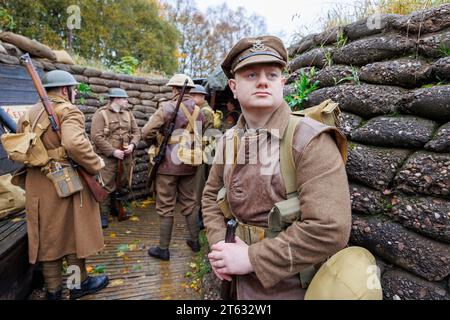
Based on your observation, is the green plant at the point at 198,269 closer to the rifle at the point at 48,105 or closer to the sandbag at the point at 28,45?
the rifle at the point at 48,105

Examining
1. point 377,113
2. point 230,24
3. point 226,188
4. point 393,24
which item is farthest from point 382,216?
point 230,24

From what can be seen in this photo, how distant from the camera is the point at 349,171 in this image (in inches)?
79.0

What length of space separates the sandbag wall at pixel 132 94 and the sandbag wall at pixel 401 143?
523cm

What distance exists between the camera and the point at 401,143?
6.02ft

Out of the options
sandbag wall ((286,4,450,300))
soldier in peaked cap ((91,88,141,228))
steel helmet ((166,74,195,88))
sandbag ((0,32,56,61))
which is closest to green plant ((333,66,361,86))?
sandbag wall ((286,4,450,300))

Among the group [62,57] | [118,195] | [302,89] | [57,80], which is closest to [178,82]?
[57,80]

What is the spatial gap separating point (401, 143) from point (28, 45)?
19.3 ft

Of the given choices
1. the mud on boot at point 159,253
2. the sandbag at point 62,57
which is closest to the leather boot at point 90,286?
the mud on boot at point 159,253

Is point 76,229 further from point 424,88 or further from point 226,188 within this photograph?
point 424,88

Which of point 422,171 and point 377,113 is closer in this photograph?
point 422,171

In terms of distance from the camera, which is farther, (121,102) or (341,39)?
(121,102)

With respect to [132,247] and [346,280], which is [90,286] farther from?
[346,280]

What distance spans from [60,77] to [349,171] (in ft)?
9.58

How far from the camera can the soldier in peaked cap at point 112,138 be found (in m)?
5.17
